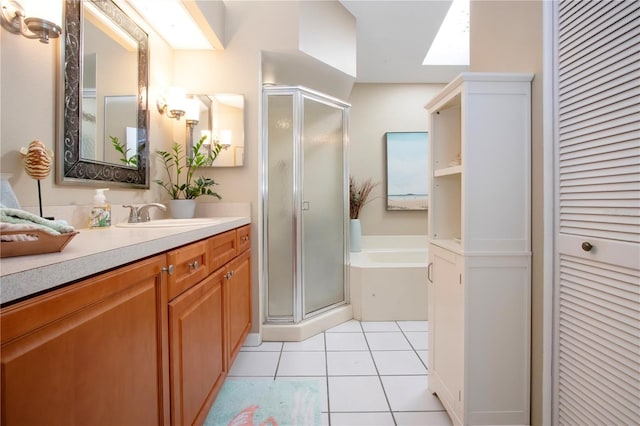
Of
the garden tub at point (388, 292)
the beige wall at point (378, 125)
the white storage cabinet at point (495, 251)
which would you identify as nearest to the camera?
the white storage cabinet at point (495, 251)

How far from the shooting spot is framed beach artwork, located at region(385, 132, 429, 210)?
3963 millimetres

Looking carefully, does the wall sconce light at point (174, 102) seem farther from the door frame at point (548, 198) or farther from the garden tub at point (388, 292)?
the door frame at point (548, 198)

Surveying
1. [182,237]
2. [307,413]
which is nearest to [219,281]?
[182,237]

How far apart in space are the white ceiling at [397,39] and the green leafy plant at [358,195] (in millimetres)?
1327

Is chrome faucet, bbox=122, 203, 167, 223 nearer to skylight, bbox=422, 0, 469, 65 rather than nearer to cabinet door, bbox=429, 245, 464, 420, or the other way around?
cabinet door, bbox=429, 245, 464, 420

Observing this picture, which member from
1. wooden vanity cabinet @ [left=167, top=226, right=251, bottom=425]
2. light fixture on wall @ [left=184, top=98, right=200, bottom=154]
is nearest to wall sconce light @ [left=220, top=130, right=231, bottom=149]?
light fixture on wall @ [left=184, top=98, right=200, bottom=154]

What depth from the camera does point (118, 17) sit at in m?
1.67

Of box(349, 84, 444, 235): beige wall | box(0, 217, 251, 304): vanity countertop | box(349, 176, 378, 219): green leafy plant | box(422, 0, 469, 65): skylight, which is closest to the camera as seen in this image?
box(0, 217, 251, 304): vanity countertop

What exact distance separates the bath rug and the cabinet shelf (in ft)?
4.68

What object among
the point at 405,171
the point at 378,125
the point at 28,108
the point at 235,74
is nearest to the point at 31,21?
the point at 28,108

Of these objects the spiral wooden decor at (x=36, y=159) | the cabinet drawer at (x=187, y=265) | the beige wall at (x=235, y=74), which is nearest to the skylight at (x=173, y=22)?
the beige wall at (x=235, y=74)

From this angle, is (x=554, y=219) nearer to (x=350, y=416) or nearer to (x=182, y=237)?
(x=350, y=416)

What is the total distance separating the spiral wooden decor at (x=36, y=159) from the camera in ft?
3.64

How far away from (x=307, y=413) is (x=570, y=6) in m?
2.13
